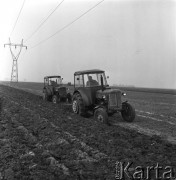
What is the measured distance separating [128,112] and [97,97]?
1323 millimetres

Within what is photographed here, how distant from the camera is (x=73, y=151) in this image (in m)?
6.06

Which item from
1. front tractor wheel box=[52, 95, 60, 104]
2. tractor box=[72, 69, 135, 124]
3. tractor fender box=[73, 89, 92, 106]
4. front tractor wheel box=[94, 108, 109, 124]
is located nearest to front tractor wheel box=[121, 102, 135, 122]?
tractor box=[72, 69, 135, 124]

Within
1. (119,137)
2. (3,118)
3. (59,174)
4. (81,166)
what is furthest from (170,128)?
(3,118)

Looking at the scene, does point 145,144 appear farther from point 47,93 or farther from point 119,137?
point 47,93

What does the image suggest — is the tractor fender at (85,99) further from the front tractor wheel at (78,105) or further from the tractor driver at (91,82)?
the tractor driver at (91,82)

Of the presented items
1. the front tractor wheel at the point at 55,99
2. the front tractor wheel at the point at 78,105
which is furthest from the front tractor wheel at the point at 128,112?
the front tractor wheel at the point at 55,99

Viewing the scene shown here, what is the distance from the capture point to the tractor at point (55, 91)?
53.1 ft

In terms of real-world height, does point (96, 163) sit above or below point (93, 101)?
below

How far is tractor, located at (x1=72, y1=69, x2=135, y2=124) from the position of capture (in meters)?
9.87

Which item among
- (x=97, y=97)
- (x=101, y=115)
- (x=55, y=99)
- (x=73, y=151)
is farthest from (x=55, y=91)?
(x=73, y=151)

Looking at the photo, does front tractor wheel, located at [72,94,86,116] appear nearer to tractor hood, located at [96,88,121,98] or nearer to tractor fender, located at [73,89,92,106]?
tractor fender, located at [73,89,92,106]

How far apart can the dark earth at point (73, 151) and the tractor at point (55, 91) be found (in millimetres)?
7037

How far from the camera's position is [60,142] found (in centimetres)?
679

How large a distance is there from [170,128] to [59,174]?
5369mm
